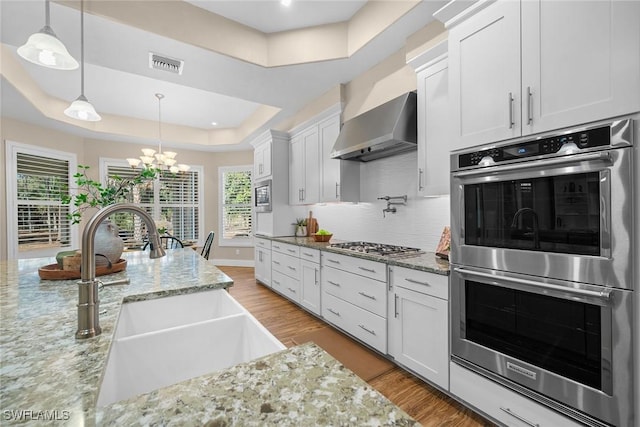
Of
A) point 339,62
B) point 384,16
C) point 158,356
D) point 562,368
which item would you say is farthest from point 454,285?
point 339,62

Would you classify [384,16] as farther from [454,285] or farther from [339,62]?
[454,285]

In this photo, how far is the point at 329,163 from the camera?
371 centimetres

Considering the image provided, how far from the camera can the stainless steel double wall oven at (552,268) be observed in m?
1.23

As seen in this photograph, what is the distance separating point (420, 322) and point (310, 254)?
1.68m

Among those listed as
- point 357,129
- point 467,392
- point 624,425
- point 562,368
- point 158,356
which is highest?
point 357,129

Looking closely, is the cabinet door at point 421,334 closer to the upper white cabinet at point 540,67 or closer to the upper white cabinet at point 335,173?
the upper white cabinet at point 540,67

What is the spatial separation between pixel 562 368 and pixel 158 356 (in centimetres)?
185

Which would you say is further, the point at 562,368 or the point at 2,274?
the point at 2,274

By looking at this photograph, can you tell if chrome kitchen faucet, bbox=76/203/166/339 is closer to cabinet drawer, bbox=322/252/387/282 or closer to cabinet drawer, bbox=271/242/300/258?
cabinet drawer, bbox=322/252/387/282

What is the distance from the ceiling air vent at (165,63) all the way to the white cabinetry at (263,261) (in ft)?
8.91

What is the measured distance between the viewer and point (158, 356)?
1.03 metres

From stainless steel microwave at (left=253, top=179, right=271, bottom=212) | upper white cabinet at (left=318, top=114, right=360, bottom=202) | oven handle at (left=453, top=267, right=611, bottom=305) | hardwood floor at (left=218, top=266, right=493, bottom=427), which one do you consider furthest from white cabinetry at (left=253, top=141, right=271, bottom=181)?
oven handle at (left=453, top=267, right=611, bottom=305)

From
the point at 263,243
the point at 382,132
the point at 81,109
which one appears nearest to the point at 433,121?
the point at 382,132

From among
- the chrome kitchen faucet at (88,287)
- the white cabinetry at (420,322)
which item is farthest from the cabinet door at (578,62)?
the chrome kitchen faucet at (88,287)
